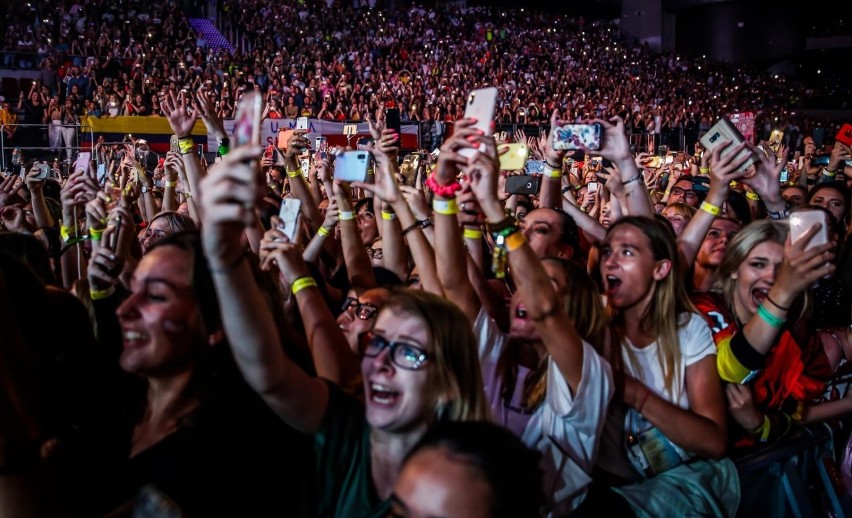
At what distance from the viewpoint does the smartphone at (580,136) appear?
414cm

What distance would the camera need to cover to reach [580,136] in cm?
418

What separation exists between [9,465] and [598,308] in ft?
6.18

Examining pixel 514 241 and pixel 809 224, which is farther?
pixel 809 224

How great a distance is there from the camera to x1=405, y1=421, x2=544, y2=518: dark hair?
1576 mm

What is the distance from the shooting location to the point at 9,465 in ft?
5.78

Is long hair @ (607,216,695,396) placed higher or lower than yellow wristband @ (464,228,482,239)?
lower

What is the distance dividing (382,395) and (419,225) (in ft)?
4.10

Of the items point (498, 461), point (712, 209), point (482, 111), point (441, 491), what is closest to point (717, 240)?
point (712, 209)

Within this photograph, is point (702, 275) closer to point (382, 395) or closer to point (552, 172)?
point (552, 172)

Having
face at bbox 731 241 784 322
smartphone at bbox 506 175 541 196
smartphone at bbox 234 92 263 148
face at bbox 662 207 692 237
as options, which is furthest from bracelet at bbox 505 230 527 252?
face at bbox 662 207 692 237

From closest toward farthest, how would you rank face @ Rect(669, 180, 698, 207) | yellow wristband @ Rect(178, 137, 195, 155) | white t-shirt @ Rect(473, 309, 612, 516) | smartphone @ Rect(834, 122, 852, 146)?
white t-shirt @ Rect(473, 309, 612, 516)
yellow wristband @ Rect(178, 137, 195, 155)
face @ Rect(669, 180, 698, 207)
smartphone @ Rect(834, 122, 852, 146)

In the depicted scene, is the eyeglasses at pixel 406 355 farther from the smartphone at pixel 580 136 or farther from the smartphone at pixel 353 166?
the smartphone at pixel 580 136

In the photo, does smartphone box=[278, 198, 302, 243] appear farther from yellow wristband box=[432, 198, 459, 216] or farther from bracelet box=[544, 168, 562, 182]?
bracelet box=[544, 168, 562, 182]

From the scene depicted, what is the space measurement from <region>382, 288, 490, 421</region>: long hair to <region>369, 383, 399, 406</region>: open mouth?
0.40 ft
